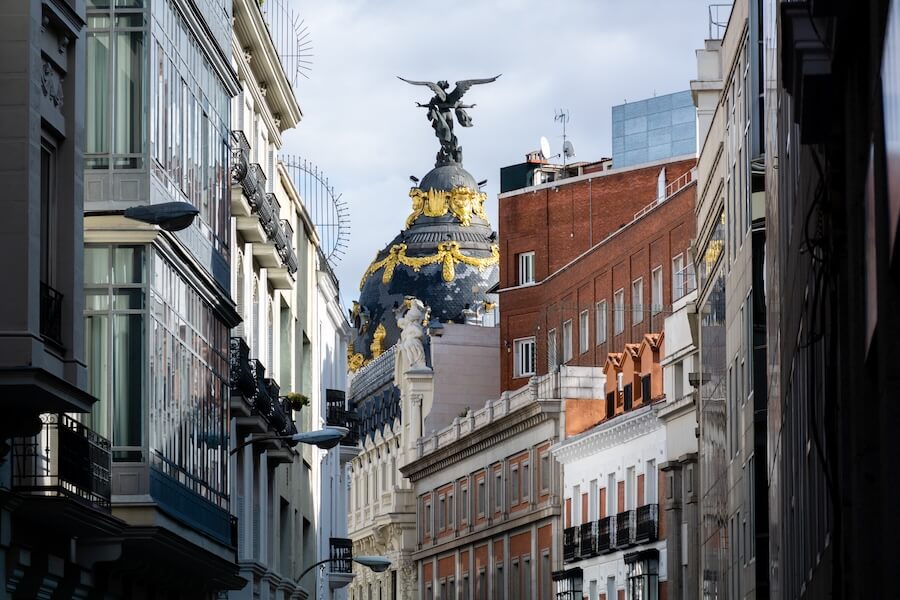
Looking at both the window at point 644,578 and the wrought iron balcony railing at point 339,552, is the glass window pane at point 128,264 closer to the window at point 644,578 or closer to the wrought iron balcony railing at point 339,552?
the wrought iron balcony railing at point 339,552

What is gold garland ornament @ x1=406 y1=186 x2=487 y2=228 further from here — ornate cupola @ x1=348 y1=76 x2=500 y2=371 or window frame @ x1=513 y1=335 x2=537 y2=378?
window frame @ x1=513 y1=335 x2=537 y2=378

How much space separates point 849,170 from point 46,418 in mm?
11396

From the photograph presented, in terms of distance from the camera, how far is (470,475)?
100000mm

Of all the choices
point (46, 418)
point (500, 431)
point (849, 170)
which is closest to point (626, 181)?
point (500, 431)

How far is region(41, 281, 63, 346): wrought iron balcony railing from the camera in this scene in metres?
23.8

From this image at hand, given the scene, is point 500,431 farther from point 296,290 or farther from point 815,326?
point 815,326

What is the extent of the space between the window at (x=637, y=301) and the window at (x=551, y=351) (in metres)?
10.4

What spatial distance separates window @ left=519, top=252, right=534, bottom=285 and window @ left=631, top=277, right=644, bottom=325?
1487 centimetres

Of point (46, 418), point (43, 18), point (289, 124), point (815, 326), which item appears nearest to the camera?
point (815, 326)

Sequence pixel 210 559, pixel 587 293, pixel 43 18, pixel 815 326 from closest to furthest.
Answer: pixel 815 326 < pixel 43 18 < pixel 210 559 < pixel 587 293

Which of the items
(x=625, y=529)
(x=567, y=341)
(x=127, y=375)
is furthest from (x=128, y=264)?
(x=567, y=341)

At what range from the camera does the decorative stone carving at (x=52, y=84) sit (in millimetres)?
24297

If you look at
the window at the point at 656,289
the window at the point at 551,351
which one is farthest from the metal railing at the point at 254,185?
the window at the point at 551,351

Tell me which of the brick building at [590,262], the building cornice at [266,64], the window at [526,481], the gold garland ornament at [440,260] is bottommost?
the window at [526,481]
